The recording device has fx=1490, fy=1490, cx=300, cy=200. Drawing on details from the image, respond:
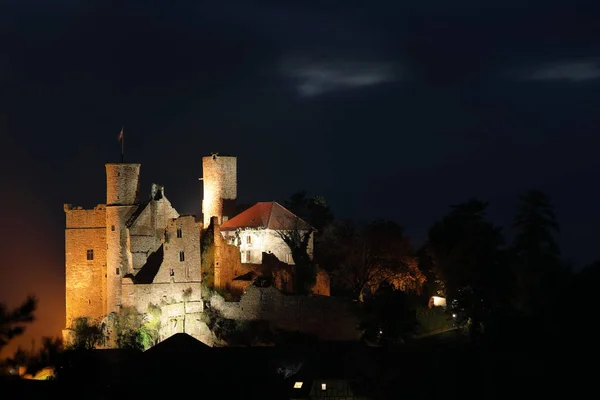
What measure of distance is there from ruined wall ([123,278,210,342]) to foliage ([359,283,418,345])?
6.92m

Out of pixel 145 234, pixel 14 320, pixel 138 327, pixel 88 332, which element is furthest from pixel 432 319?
pixel 14 320

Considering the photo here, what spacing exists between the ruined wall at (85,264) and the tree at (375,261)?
11.7m

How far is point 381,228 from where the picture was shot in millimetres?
71625

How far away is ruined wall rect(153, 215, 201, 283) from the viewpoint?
62906mm

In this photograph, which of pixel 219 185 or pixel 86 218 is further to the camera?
pixel 219 185

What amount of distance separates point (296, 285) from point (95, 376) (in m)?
29.2

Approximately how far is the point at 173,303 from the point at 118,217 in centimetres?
459

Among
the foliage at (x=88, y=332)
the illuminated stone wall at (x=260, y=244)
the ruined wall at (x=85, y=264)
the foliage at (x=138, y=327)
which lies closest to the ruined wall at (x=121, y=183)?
the ruined wall at (x=85, y=264)

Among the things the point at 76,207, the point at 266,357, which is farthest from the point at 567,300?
the point at 76,207

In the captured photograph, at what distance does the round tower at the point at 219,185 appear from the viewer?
234 ft

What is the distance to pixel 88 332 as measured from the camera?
6425 cm

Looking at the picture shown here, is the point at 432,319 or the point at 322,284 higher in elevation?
the point at 322,284

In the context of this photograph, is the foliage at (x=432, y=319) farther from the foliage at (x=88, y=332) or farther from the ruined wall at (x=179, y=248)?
the foliage at (x=88, y=332)

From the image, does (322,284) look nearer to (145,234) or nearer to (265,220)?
(265,220)
